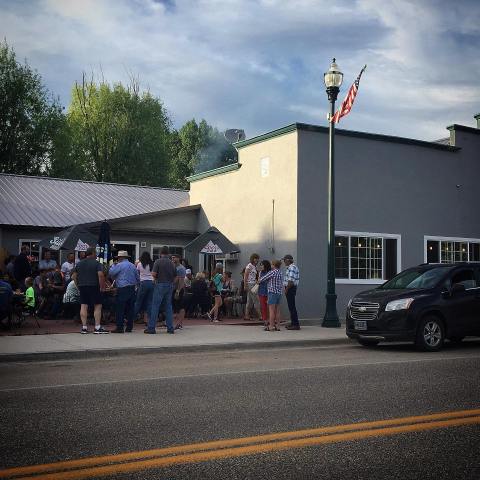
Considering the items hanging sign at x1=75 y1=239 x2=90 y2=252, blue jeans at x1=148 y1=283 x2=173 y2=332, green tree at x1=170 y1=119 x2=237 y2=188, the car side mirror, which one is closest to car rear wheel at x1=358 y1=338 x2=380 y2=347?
the car side mirror

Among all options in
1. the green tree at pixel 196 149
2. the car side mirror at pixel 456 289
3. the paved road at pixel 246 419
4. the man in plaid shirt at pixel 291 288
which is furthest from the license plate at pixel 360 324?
the green tree at pixel 196 149

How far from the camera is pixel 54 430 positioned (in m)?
5.60

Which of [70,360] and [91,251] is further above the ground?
[91,251]

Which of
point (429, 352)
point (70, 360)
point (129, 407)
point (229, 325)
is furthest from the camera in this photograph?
point (229, 325)

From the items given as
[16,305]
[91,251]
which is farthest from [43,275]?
[91,251]

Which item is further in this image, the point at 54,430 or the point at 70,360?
the point at 70,360

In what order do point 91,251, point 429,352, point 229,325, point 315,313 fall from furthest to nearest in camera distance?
point 315,313 < point 229,325 < point 91,251 < point 429,352

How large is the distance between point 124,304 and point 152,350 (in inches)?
97.0

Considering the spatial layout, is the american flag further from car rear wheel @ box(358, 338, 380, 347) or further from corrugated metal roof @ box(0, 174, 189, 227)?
corrugated metal roof @ box(0, 174, 189, 227)

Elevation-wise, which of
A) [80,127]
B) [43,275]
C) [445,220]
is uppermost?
[80,127]

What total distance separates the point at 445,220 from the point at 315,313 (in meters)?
6.16

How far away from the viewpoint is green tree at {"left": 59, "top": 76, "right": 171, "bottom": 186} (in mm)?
44719

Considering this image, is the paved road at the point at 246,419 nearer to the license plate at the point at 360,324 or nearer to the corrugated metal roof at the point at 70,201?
the license plate at the point at 360,324

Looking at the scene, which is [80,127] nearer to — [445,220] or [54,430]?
[445,220]
